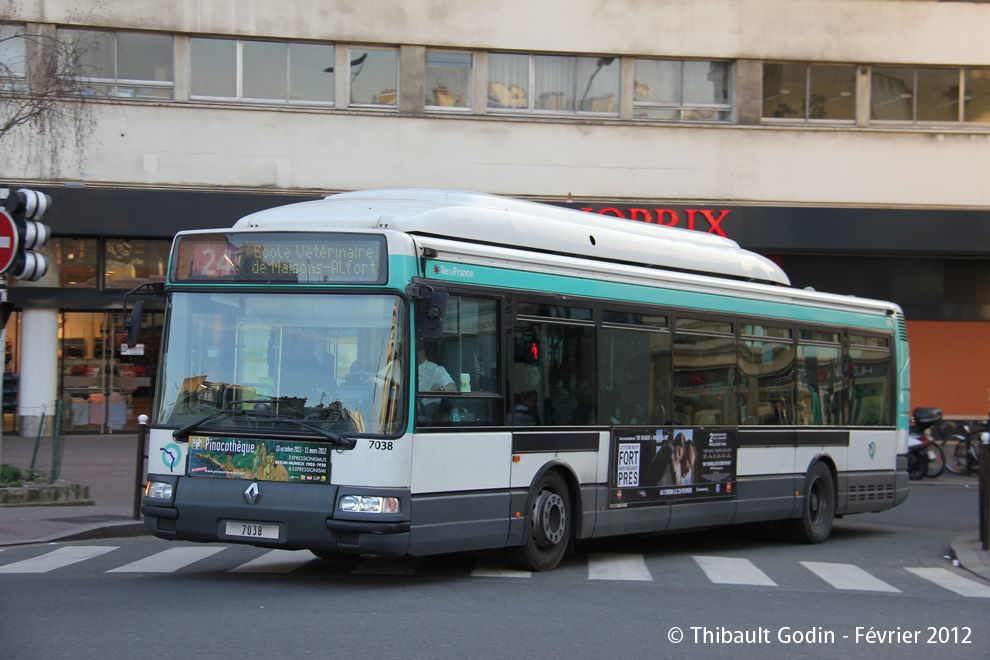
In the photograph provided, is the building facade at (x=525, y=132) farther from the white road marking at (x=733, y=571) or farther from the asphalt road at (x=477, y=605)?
the white road marking at (x=733, y=571)

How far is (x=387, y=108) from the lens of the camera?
24.2 metres

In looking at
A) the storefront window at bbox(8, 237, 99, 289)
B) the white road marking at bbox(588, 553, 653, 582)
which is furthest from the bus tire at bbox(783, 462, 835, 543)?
the storefront window at bbox(8, 237, 99, 289)

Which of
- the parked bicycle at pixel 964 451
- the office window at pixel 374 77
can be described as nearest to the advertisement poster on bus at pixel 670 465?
the parked bicycle at pixel 964 451

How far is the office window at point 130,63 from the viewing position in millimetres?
23172

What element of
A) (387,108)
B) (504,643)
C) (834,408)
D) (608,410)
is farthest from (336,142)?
(504,643)

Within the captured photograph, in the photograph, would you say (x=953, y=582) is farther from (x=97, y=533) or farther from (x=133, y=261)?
(x=133, y=261)

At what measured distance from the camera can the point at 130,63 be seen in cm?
2336

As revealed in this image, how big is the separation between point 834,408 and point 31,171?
1605 centimetres

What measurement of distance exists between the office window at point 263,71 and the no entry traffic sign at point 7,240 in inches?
473

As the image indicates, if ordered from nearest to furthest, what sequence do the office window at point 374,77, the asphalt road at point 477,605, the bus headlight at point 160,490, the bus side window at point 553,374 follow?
the asphalt road at point 477,605, the bus headlight at point 160,490, the bus side window at point 553,374, the office window at point 374,77

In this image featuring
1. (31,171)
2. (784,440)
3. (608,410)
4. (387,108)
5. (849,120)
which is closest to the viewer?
(608,410)

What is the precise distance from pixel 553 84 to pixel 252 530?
17886mm

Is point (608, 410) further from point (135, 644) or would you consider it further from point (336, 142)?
point (336, 142)

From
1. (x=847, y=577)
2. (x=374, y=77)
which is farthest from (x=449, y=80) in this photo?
(x=847, y=577)
